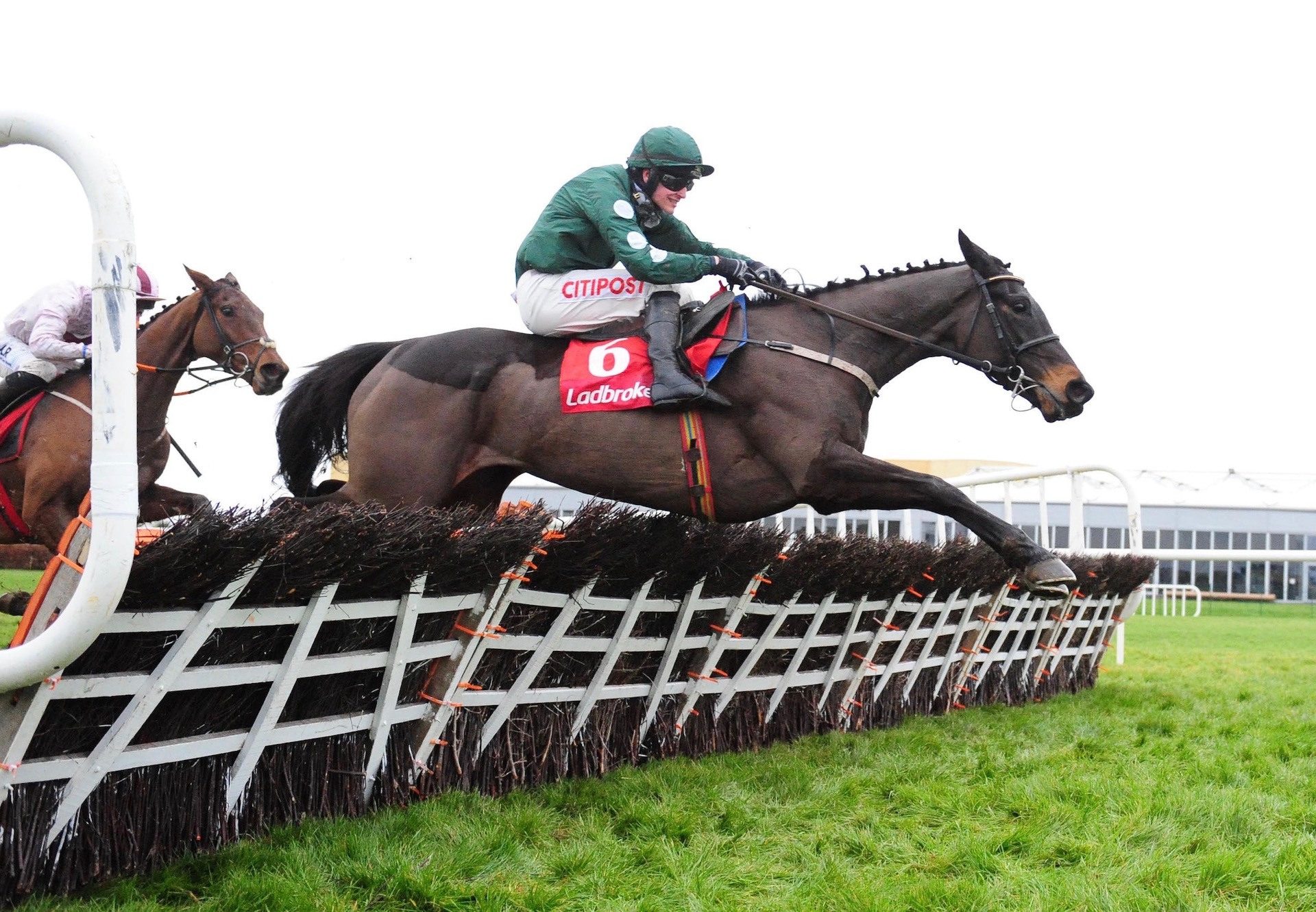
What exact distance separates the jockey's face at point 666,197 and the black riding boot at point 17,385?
2964mm

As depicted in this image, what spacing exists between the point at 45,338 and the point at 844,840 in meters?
4.07

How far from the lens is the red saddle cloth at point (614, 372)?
4566mm

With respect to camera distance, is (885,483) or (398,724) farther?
(885,483)

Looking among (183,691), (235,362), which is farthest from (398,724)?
(235,362)

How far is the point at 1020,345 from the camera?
→ 4957mm

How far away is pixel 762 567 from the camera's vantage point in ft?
16.7

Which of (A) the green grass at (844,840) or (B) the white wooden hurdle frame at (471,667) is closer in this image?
(B) the white wooden hurdle frame at (471,667)

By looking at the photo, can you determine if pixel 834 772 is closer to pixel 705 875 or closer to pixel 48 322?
pixel 705 875

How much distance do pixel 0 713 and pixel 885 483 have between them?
297 cm

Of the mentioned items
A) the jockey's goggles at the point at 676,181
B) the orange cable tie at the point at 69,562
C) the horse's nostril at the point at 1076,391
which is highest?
the jockey's goggles at the point at 676,181

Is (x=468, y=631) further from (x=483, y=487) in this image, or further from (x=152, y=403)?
(x=152, y=403)

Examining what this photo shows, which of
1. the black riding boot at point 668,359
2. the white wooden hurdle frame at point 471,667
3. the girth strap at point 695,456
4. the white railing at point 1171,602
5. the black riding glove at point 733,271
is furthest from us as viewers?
the white railing at point 1171,602

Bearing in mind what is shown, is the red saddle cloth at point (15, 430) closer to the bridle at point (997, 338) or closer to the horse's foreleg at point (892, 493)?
the bridle at point (997, 338)

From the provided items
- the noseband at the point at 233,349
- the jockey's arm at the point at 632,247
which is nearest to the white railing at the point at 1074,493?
the jockey's arm at the point at 632,247
